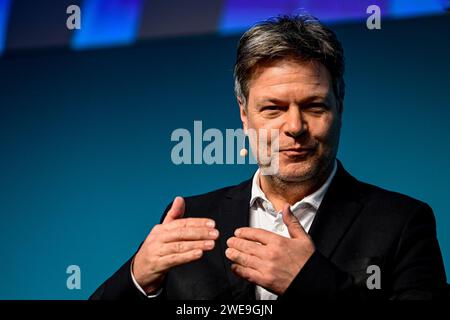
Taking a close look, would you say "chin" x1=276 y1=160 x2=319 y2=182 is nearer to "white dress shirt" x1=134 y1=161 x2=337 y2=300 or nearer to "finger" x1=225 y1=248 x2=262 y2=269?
"white dress shirt" x1=134 y1=161 x2=337 y2=300

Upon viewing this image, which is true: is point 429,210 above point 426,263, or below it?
above

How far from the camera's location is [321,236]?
56.4 inches

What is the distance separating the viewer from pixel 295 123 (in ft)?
4.71

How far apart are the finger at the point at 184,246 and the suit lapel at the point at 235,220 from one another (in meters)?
0.24

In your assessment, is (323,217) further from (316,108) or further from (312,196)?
(316,108)

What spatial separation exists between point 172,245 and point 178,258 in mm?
30

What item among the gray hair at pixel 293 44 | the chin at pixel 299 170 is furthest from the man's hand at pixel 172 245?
the gray hair at pixel 293 44

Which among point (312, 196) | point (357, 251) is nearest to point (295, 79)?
point (312, 196)

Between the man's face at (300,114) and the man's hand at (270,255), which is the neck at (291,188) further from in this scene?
the man's hand at (270,255)

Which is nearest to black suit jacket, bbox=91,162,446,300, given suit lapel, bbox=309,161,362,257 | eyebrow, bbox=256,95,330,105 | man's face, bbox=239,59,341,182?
suit lapel, bbox=309,161,362,257

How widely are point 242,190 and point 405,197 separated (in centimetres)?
41

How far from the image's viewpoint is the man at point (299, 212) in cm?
133

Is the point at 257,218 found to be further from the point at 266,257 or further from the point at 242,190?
the point at 266,257
